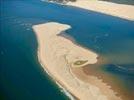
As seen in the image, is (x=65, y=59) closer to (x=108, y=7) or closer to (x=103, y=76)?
(x=103, y=76)

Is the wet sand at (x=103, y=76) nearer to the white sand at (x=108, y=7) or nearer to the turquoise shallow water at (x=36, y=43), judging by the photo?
the turquoise shallow water at (x=36, y=43)

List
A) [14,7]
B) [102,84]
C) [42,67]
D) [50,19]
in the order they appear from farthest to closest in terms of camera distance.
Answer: [14,7] → [50,19] → [42,67] → [102,84]

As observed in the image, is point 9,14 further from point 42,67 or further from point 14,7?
point 42,67

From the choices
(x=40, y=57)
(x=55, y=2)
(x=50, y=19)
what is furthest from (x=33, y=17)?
(x=40, y=57)

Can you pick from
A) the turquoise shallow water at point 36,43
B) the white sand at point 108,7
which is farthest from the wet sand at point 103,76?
the white sand at point 108,7

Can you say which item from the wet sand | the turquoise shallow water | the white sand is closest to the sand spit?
the wet sand
